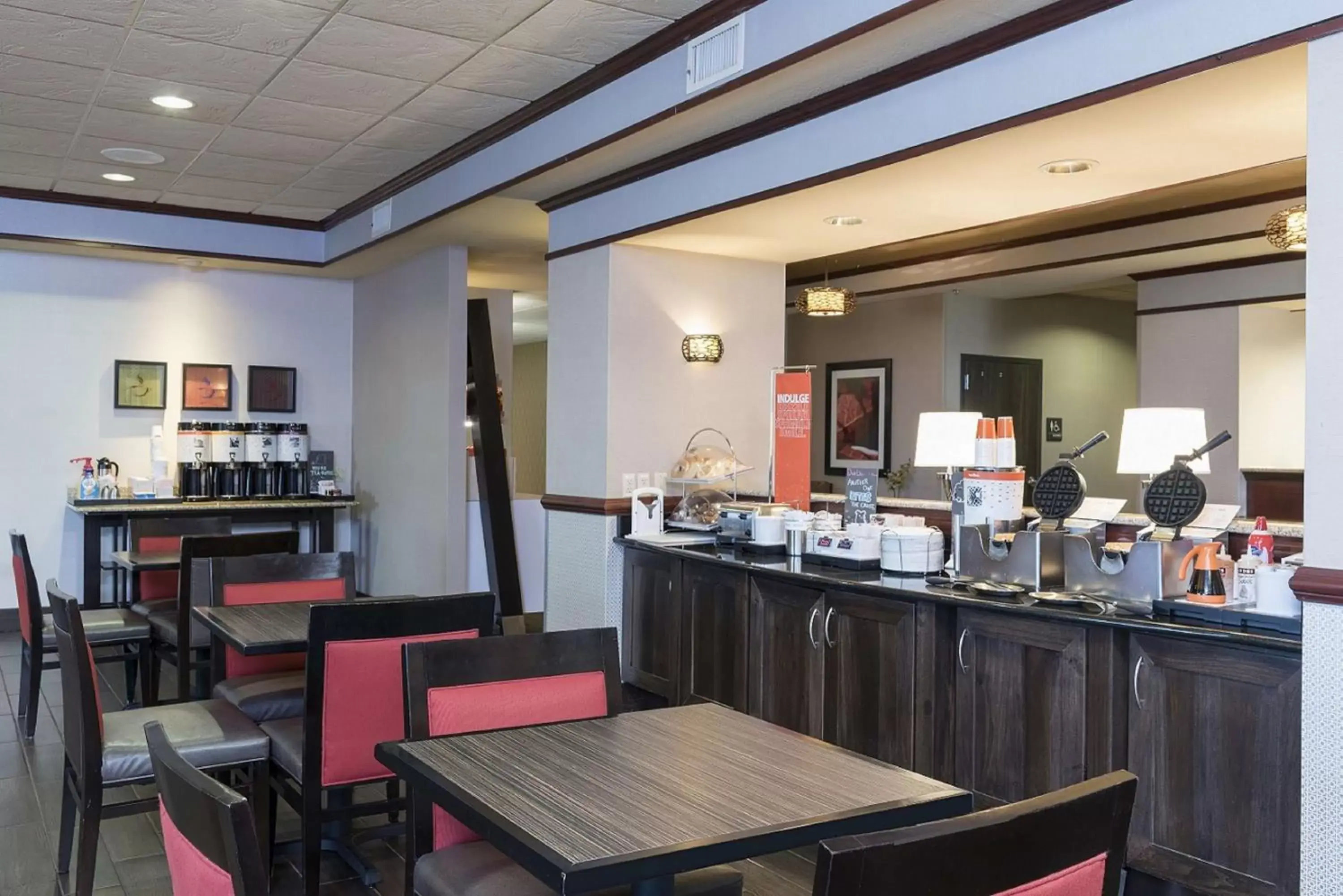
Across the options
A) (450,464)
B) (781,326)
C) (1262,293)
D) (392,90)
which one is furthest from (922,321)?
(392,90)

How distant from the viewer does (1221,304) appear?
795cm

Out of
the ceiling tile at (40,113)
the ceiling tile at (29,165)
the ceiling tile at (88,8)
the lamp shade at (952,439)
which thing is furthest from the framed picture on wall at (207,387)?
the lamp shade at (952,439)

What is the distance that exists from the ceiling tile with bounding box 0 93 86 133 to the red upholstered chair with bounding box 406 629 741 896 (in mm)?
4454

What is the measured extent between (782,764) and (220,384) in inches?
297

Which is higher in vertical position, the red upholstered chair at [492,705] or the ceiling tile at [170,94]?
the ceiling tile at [170,94]

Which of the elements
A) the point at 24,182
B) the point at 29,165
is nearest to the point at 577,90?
the point at 29,165

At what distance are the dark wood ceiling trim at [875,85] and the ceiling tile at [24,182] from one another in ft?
12.6

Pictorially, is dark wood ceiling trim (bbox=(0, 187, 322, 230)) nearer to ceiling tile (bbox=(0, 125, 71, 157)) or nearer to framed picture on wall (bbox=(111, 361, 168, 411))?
ceiling tile (bbox=(0, 125, 71, 157))

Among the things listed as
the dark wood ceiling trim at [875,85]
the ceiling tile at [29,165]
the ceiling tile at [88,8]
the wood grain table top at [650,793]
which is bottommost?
the wood grain table top at [650,793]

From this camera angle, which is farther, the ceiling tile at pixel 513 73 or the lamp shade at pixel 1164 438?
the ceiling tile at pixel 513 73

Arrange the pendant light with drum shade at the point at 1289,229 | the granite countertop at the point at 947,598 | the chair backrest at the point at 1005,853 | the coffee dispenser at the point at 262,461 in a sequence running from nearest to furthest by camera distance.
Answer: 1. the chair backrest at the point at 1005,853
2. the granite countertop at the point at 947,598
3. the pendant light with drum shade at the point at 1289,229
4. the coffee dispenser at the point at 262,461

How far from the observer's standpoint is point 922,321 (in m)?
9.66

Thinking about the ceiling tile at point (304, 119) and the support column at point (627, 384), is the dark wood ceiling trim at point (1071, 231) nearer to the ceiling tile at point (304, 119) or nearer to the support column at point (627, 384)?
the support column at point (627, 384)

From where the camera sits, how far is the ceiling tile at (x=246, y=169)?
6523 millimetres
